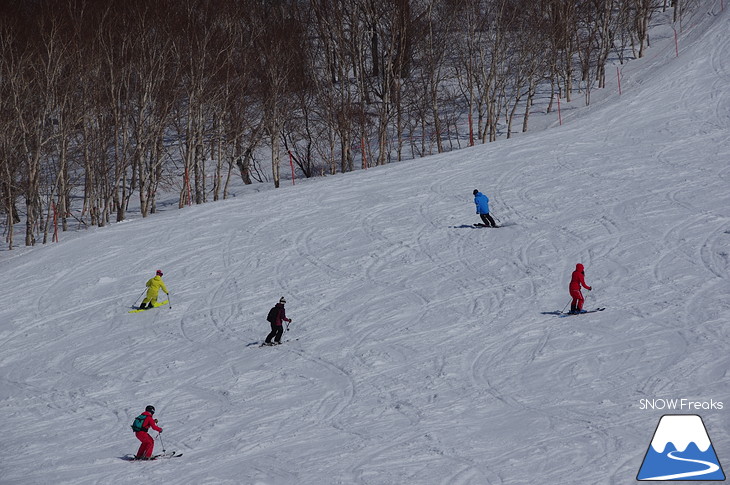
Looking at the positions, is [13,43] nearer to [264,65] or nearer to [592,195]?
[264,65]

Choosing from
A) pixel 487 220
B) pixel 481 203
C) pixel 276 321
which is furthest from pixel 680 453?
pixel 487 220

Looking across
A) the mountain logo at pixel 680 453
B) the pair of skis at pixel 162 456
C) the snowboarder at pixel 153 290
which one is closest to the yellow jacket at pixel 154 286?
the snowboarder at pixel 153 290

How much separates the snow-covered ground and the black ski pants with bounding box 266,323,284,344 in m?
0.42

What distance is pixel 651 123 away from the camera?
103ft

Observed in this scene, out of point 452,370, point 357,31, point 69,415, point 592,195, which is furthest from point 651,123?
point 69,415

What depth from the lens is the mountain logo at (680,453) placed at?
10.8m

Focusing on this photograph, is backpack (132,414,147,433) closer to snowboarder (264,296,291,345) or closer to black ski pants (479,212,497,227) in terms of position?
snowboarder (264,296,291,345)

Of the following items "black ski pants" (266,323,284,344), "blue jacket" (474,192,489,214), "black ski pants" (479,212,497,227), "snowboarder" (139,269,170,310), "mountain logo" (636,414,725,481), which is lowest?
"mountain logo" (636,414,725,481)

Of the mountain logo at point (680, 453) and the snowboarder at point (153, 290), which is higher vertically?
the snowboarder at point (153, 290)

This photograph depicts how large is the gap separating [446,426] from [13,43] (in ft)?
95.0

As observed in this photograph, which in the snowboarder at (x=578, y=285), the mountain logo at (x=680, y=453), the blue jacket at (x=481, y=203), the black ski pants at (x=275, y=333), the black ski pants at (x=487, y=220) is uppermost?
the blue jacket at (x=481, y=203)

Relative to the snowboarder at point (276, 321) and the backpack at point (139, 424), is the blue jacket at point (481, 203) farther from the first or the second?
the backpack at point (139, 424)

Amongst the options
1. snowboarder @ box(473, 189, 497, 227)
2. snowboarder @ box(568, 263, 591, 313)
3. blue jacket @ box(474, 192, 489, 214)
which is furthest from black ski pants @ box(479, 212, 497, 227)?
snowboarder @ box(568, 263, 591, 313)

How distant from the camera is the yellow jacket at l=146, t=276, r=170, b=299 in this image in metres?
21.3
